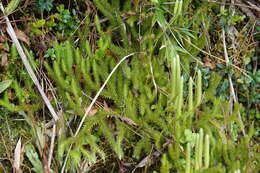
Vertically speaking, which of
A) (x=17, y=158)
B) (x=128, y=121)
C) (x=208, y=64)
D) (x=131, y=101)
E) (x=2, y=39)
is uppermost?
(x=2, y=39)

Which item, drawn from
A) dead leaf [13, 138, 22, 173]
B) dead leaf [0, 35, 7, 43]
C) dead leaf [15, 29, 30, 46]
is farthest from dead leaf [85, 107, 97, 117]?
dead leaf [0, 35, 7, 43]

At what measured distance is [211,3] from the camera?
7.09ft

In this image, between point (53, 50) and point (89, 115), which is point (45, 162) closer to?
point (89, 115)

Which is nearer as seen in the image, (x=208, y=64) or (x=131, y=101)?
(x=131, y=101)

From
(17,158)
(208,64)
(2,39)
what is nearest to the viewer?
(17,158)

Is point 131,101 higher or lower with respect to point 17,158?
higher

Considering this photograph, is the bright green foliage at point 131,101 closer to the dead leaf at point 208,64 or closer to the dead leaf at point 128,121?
the dead leaf at point 128,121

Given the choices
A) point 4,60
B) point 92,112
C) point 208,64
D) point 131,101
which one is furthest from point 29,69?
point 208,64

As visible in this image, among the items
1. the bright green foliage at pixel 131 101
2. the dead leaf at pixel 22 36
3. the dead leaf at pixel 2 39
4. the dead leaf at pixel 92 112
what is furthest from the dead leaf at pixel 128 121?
the dead leaf at pixel 2 39

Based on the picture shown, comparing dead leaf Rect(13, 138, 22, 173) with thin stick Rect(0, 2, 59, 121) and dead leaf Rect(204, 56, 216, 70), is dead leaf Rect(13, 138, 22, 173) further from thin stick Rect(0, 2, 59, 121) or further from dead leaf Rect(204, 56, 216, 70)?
dead leaf Rect(204, 56, 216, 70)

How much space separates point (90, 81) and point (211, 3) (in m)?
0.93

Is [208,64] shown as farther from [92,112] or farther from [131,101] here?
[92,112]

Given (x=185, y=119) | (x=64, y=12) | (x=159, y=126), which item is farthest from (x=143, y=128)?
(x=64, y=12)

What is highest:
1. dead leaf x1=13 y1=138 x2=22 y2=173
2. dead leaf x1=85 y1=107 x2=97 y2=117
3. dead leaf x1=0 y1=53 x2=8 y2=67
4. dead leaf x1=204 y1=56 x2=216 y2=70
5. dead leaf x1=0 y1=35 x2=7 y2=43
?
dead leaf x1=0 y1=35 x2=7 y2=43
